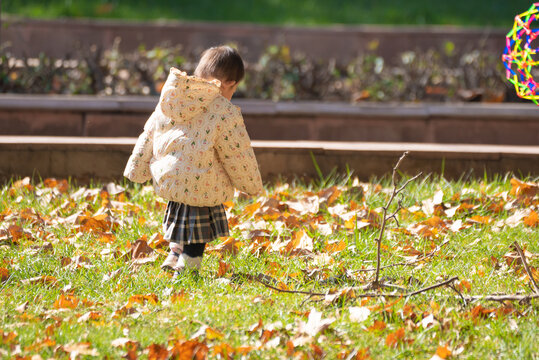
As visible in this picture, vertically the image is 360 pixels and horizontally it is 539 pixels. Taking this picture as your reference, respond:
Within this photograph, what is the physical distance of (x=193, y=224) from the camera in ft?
11.6

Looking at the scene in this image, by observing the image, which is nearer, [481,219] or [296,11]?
[481,219]

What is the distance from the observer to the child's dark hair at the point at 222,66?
3.46m

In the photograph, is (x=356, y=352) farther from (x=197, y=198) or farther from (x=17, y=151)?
(x=17, y=151)

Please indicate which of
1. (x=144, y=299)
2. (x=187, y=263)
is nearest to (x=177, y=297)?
(x=144, y=299)

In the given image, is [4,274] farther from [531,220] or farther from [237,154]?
[531,220]

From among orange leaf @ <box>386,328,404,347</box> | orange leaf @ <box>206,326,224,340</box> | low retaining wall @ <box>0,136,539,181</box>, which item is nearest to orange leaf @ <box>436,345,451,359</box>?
orange leaf @ <box>386,328,404,347</box>

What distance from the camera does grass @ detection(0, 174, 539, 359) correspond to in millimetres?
2818

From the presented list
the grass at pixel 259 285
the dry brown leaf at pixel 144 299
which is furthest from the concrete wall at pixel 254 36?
the dry brown leaf at pixel 144 299

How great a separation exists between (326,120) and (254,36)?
15.6 ft

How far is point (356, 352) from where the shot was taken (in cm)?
273

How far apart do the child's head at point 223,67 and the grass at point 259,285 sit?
924mm

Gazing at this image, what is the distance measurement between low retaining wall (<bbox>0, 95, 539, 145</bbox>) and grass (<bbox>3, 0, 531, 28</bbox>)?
6.01 meters

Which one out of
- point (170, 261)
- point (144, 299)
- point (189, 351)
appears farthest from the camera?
point (170, 261)

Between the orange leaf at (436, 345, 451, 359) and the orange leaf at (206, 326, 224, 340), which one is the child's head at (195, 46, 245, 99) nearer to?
the orange leaf at (206, 326, 224, 340)
